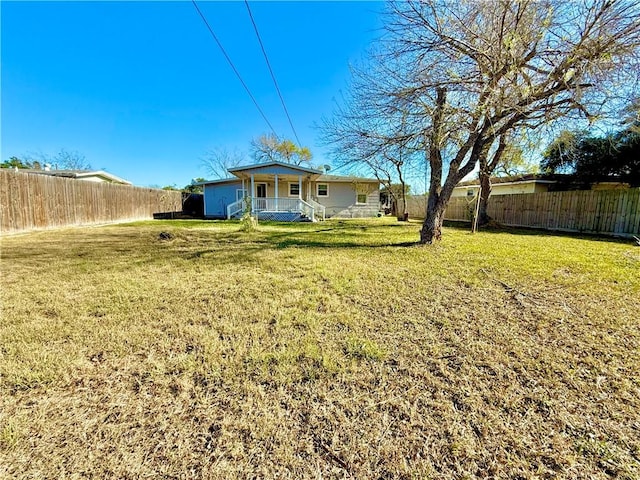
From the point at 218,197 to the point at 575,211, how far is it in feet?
67.8

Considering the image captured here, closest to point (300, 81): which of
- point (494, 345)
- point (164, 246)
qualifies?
point (164, 246)

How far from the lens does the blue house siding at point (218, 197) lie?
65.0ft

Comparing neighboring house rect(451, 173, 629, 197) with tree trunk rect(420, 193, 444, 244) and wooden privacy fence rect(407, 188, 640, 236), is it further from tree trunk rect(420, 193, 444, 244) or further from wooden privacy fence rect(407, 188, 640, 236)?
tree trunk rect(420, 193, 444, 244)

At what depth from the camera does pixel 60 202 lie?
34.1 feet

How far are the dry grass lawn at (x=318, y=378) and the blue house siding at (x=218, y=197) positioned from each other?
16.2 m

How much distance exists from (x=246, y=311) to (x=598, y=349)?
3.37 m

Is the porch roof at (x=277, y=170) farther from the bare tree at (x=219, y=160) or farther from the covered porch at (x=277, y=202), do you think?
the bare tree at (x=219, y=160)

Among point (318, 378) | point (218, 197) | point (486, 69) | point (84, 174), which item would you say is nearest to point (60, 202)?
point (218, 197)

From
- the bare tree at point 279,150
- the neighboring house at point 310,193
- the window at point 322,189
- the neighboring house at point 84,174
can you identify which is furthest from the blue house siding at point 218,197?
the bare tree at point 279,150

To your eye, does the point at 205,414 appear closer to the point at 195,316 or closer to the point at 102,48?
the point at 195,316

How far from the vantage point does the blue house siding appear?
19797 mm

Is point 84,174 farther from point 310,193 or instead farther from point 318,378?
point 318,378

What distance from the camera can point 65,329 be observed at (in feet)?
8.47

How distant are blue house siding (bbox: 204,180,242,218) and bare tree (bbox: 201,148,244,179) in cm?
1524
